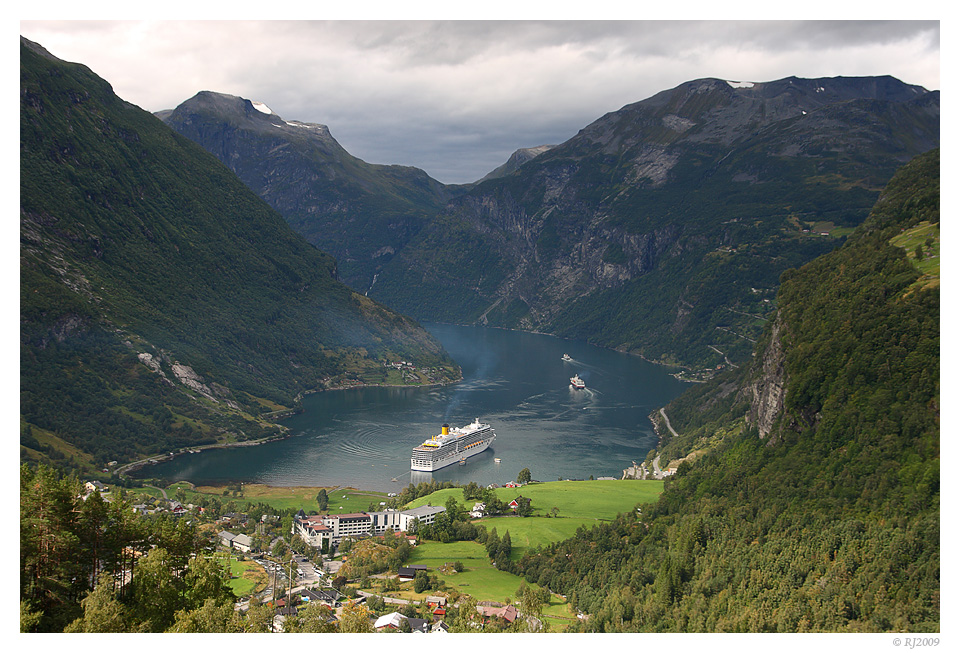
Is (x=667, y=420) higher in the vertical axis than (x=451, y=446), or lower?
higher

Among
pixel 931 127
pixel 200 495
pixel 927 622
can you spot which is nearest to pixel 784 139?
pixel 931 127

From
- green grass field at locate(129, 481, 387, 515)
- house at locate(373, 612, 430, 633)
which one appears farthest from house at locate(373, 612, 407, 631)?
green grass field at locate(129, 481, 387, 515)

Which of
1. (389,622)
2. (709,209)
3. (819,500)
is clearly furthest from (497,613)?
(709,209)

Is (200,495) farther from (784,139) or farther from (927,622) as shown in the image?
(784,139)

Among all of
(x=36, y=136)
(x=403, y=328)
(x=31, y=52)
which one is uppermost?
(x=31, y=52)

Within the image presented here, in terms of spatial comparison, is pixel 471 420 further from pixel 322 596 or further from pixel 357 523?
pixel 322 596

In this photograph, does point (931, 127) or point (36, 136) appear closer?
point (36, 136)
